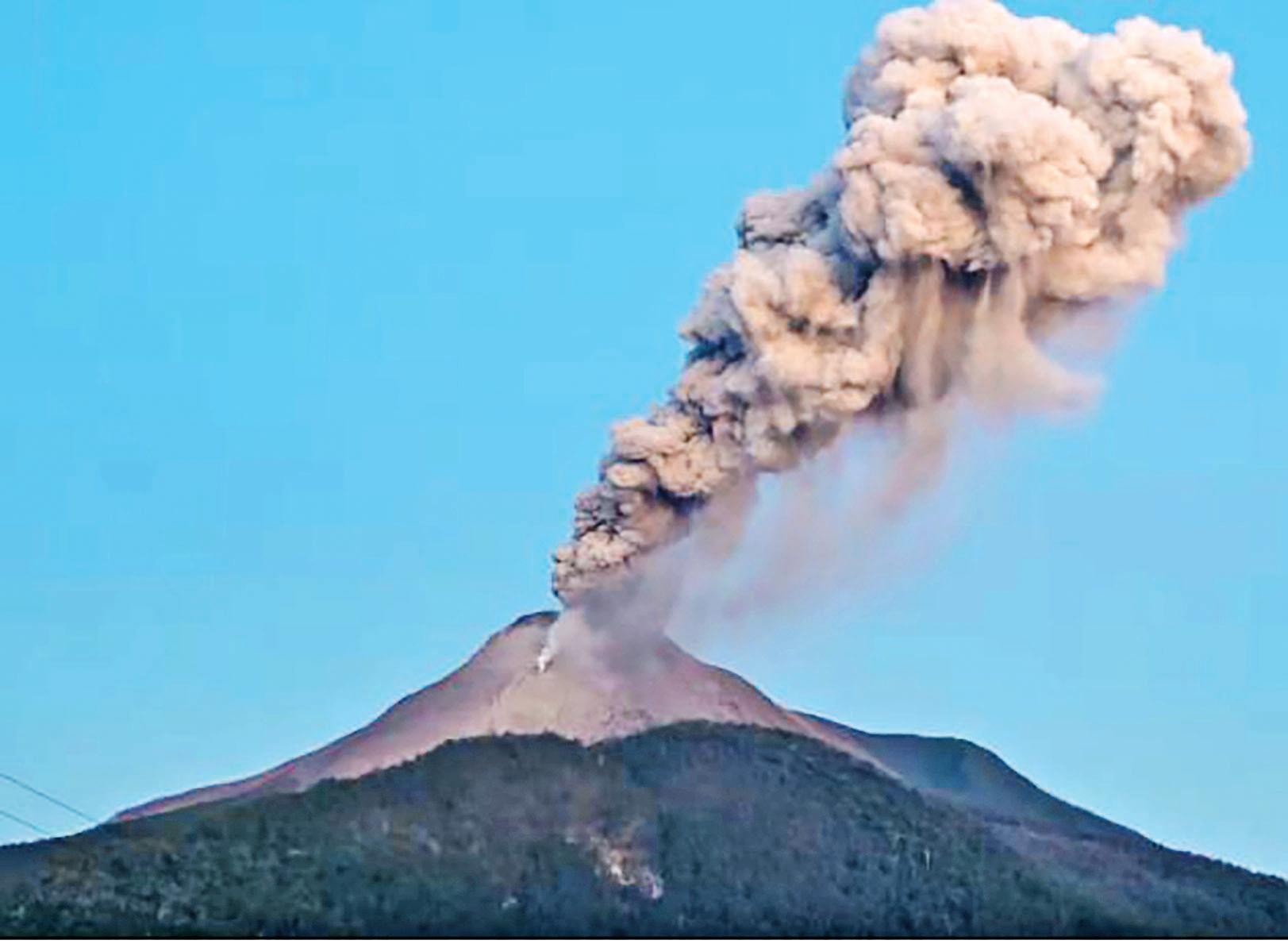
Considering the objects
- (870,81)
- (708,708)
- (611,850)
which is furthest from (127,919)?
(870,81)

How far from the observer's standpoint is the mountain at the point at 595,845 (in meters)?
46.8

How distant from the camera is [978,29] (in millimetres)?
46312

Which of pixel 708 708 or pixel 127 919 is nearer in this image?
pixel 127 919

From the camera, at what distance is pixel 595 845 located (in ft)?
162

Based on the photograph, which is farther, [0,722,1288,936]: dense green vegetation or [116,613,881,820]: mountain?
[116,613,881,820]: mountain

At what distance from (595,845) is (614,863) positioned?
0.70m

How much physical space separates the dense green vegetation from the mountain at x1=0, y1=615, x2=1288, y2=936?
0.05 metres

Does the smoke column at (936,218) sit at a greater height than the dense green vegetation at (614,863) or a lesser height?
greater

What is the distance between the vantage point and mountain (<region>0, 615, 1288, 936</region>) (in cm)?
4681

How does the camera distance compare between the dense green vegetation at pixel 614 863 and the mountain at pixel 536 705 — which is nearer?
the dense green vegetation at pixel 614 863

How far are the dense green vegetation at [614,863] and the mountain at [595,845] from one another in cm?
5

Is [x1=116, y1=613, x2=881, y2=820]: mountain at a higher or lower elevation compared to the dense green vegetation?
higher

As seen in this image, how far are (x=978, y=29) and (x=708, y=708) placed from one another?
13.1 metres

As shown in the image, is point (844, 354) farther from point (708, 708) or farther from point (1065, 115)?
point (708, 708)
